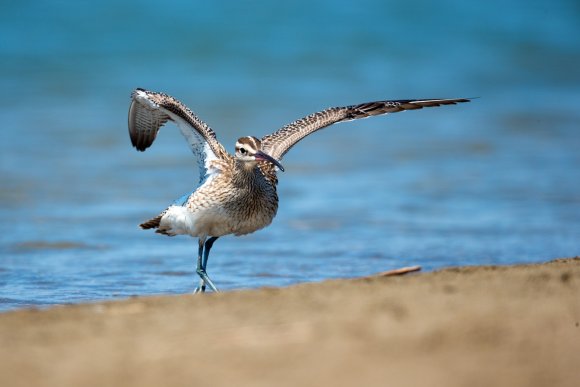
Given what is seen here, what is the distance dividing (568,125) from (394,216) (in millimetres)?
7689

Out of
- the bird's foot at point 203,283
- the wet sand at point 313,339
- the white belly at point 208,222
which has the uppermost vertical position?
the white belly at point 208,222

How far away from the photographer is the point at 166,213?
26.9 feet

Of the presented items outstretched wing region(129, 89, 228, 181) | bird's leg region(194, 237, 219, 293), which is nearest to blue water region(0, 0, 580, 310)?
bird's leg region(194, 237, 219, 293)

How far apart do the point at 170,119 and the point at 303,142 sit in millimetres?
8411

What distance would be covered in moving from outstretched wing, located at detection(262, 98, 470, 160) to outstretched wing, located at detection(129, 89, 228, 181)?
0.62m

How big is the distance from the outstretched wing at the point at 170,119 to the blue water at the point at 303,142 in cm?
107

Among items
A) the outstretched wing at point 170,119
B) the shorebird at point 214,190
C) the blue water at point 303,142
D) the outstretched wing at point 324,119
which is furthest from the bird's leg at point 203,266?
the outstretched wing at point 324,119

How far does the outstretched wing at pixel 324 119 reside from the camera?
8734 millimetres

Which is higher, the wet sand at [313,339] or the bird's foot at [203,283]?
the bird's foot at [203,283]

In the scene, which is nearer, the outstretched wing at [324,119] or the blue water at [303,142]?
the outstretched wing at [324,119]

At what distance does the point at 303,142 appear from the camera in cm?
1672

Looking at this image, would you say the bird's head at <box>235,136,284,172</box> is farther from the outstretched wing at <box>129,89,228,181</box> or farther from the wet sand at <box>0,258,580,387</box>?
the wet sand at <box>0,258,580,387</box>

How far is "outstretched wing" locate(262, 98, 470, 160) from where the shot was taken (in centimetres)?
873

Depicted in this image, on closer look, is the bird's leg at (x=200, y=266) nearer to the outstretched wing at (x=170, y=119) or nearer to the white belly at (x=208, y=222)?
the white belly at (x=208, y=222)
